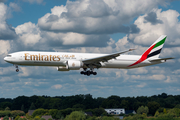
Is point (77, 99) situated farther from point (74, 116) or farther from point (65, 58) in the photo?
point (65, 58)

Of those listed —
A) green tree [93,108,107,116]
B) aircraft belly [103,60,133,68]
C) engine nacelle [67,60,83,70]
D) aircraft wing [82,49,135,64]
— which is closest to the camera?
aircraft wing [82,49,135,64]

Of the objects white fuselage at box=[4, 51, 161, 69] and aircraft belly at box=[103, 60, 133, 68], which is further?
aircraft belly at box=[103, 60, 133, 68]

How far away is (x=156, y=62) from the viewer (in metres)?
70.3

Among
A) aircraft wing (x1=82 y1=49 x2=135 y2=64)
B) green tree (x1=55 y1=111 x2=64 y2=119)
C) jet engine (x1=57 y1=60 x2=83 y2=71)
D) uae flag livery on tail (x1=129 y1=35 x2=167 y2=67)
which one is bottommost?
green tree (x1=55 y1=111 x2=64 y2=119)

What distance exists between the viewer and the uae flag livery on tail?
230 feet

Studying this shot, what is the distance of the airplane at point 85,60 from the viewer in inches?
2392

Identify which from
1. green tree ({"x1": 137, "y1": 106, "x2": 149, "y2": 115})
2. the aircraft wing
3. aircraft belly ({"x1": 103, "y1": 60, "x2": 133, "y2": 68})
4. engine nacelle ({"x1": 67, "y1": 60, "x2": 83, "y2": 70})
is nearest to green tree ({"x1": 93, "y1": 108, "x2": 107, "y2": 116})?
green tree ({"x1": 137, "y1": 106, "x2": 149, "y2": 115})

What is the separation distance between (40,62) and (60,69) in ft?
26.0

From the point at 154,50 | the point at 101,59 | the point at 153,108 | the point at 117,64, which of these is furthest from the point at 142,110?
the point at 101,59

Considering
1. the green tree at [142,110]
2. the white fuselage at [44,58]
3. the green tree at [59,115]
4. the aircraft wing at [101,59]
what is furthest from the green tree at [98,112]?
the aircraft wing at [101,59]

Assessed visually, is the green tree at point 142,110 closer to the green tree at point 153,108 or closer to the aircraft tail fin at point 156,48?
the green tree at point 153,108

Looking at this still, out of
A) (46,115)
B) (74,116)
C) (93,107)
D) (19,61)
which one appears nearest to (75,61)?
(19,61)

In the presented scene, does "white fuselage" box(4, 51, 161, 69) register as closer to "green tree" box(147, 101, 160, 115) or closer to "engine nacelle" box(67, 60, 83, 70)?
"engine nacelle" box(67, 60, 83, 70)

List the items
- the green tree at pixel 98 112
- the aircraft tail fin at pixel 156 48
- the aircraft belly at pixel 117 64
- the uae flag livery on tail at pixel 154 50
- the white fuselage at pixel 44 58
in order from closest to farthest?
1. the white fuselage at pixel 44 58
2. the aircraft belly at pixel 117 64
3. the uae flag livery on tail at pixel 154 50
4. the aircraft tail fin at pixel 156 48
5. the green tree at pixel 98 112
